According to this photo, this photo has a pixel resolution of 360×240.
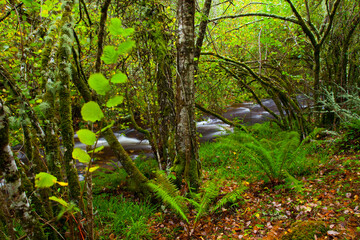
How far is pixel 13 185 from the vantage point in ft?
4.05

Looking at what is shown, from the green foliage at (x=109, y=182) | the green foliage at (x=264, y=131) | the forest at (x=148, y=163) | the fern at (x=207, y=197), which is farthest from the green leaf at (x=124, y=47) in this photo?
the green foliage at (x=264, y=131)

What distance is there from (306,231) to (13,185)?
8.31 ft

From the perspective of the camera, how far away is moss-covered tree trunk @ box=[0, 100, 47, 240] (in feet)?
3.86

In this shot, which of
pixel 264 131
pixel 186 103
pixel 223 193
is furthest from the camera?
pixel 264 131

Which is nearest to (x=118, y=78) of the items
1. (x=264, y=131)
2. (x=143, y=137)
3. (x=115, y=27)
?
(x=115, y=27)

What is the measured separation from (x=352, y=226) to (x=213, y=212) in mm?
1690

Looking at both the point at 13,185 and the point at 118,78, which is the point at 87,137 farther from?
the point at 13,185

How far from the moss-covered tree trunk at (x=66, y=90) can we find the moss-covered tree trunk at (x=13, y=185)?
1.94ft

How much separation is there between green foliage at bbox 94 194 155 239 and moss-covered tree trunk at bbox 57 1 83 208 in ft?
3.27

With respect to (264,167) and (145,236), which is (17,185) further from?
(264,167)

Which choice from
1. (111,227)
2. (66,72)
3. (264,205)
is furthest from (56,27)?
(264,205)

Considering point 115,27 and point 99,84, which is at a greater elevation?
point 115,27

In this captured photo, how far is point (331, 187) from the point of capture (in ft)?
9.86

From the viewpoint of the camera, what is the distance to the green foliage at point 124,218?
295 centimetres
